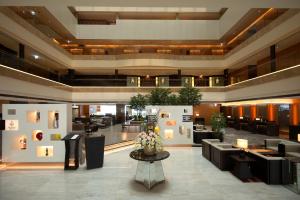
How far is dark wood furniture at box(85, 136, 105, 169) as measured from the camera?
27.4 ft

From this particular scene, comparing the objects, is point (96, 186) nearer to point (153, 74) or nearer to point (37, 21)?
point (37, 21)

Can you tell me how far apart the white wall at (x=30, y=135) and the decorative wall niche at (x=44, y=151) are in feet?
0.38

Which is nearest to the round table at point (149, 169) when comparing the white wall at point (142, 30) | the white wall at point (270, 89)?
the white wall at point (270, 89)

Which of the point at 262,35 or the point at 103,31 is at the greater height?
the point at 103,31

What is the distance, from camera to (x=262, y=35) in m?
16.6

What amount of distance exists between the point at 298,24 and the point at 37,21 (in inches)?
767

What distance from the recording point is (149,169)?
256 inches

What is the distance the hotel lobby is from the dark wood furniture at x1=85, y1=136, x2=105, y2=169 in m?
0.04

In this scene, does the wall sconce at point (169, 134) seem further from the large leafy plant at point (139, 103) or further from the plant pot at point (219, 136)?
the large leafy plant at point (139, 103)

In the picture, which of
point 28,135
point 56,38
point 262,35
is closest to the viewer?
point 28,135

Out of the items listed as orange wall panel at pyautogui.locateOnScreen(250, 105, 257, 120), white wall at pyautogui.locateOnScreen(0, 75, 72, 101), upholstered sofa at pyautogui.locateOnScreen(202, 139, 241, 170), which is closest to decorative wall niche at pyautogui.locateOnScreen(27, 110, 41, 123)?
white wall at pyautogui.locateOnScreen(0, 75, 72, 101)

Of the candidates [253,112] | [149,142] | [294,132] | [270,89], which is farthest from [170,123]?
[253,112]

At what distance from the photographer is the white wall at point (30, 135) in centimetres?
881

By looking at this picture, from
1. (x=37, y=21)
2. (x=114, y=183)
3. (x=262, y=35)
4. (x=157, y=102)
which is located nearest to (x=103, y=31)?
(x=37, y=21)
